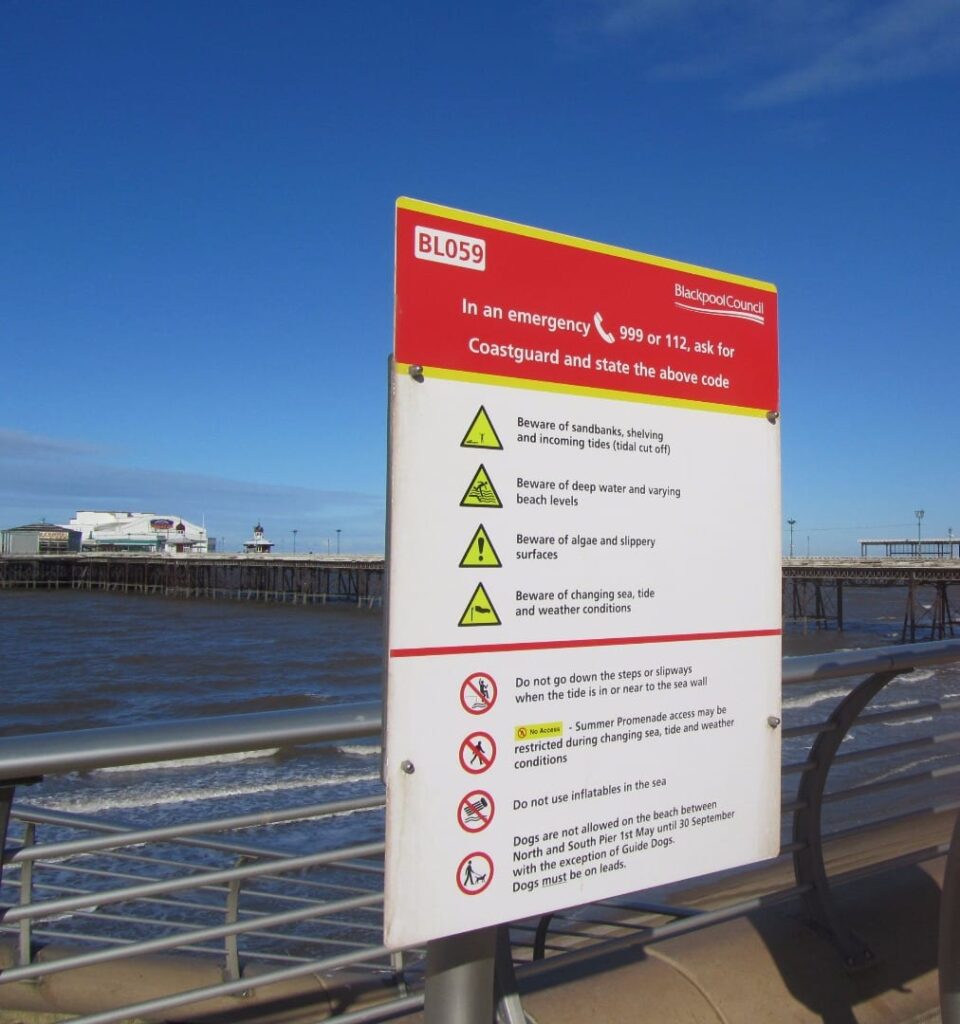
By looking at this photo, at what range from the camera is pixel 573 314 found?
5.35ft

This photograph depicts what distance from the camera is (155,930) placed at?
756 centimetres

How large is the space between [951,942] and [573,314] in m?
1.26

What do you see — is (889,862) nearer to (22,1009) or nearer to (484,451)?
(484,451)

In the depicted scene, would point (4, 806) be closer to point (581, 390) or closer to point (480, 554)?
point (480, 554)

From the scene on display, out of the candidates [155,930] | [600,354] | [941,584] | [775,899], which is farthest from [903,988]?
[941,584]

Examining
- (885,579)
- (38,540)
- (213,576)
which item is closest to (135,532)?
(38,540)

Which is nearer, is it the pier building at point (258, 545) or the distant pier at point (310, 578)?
the distant pier at point (310, 578)

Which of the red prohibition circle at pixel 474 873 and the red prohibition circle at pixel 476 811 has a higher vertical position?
the red prohibition circle at pixel 476 811

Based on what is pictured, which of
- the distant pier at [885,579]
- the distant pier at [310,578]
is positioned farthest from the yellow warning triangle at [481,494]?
the distant pier at [885,579]

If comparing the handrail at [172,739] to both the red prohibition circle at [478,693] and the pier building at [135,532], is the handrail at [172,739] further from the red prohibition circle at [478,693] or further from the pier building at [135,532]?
the pier building at [135,532]

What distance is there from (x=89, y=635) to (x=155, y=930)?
38157 mm

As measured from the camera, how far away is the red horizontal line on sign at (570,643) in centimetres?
144

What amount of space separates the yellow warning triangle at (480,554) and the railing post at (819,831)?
1.45 metres

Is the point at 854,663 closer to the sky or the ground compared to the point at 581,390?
closer to the ground
